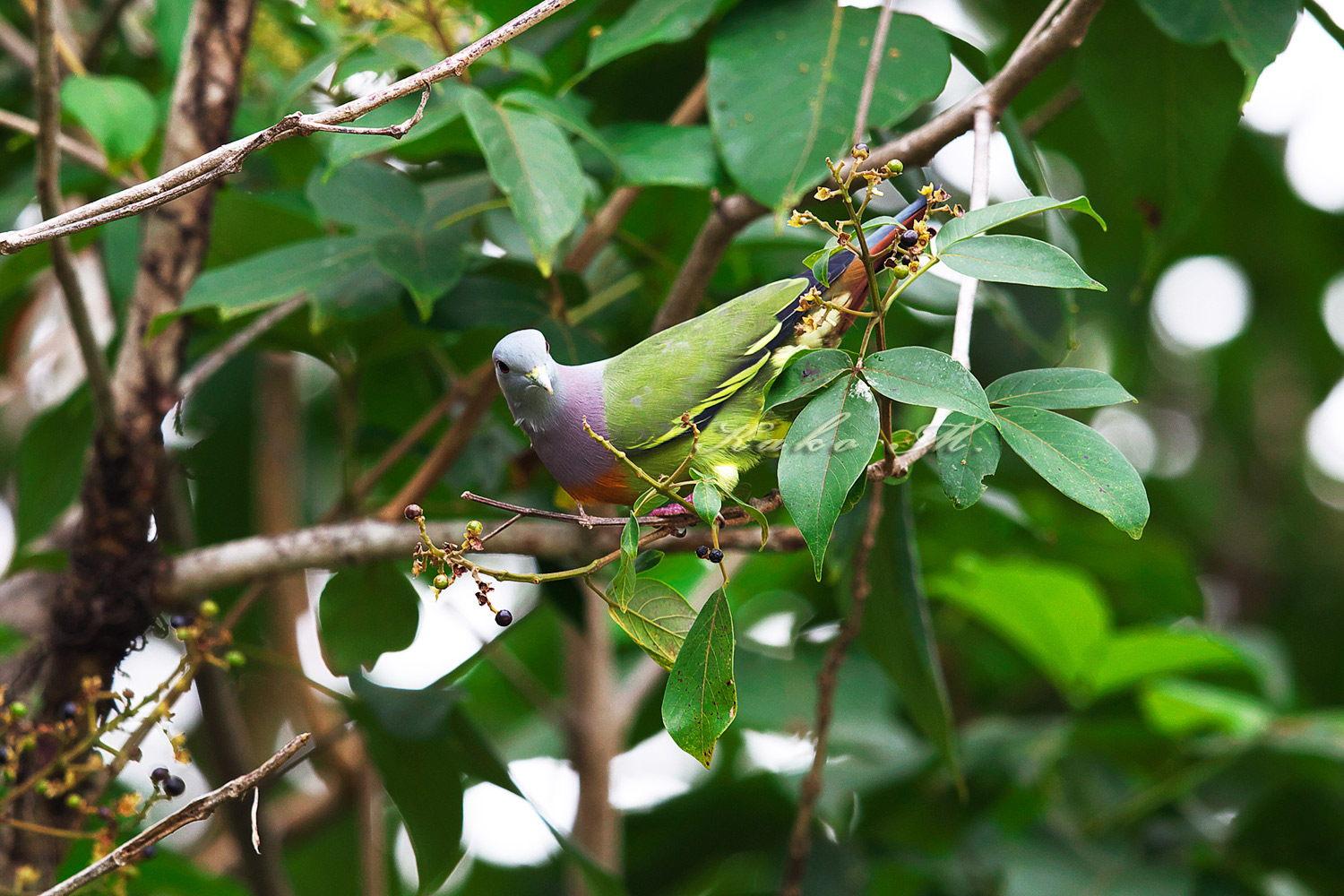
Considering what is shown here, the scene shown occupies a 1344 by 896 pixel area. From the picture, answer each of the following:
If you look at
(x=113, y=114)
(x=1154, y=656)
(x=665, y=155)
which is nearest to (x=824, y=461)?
(x=665, y=155)

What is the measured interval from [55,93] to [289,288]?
0.28 m

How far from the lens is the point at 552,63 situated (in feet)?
4.98

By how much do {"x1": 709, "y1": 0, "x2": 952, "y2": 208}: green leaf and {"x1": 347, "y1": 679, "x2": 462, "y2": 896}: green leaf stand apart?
0.83 m

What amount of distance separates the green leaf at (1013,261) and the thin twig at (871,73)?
362 mm

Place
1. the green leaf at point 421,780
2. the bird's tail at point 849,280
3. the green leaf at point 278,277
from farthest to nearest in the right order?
the green leaf at point 421,780
the green leaf at point 278,277
the bird's tail at point 849,280

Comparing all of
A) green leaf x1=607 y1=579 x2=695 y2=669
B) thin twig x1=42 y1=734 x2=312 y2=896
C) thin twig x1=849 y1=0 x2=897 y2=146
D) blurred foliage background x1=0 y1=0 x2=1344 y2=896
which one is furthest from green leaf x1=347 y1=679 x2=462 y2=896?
thin twig x1=849 y1=0 x2=897 y2=146

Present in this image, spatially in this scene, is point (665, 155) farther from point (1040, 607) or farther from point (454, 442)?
point (1040, 607)

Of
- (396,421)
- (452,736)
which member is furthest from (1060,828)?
(396,421)

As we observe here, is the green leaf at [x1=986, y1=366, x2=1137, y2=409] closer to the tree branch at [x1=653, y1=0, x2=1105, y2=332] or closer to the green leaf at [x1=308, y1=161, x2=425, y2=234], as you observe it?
the tree branch at [x1=653, y1=0, x2=1105, y2=332]

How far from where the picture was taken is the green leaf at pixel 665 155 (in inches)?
43.2

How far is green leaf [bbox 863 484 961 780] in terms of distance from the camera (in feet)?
4.03

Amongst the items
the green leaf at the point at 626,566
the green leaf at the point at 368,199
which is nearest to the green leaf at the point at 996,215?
the green leaf at the point at 626,566

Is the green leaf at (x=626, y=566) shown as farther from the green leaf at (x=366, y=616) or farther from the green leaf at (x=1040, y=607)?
the green leaf at (x=1040, y=607)

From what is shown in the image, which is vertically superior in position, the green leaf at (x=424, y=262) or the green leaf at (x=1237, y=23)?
the green leaf at (x=1237, y=23)
